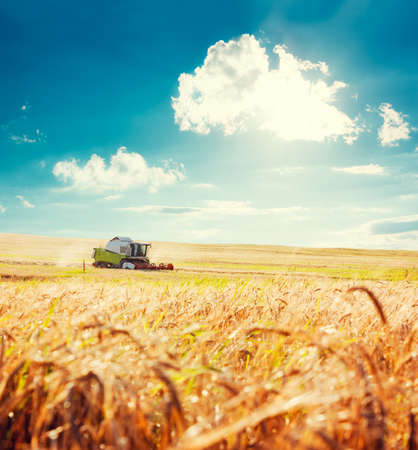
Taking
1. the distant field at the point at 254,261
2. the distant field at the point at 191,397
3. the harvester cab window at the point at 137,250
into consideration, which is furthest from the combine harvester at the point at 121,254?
the distant field at the point at 191,397

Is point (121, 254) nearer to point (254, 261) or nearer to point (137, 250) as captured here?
point (137, 250)

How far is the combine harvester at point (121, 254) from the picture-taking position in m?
41.2

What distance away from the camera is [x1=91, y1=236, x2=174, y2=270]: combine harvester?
41.2 meters

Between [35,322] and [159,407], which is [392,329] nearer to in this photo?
[159,407]

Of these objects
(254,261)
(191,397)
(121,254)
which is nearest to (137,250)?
(121,254)

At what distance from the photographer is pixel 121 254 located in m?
41.7

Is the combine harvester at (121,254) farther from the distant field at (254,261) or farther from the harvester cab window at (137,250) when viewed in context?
the distant field at (254,261)

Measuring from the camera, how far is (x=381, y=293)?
7.81 meters

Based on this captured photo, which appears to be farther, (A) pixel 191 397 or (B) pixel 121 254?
(B) pixel 121 254

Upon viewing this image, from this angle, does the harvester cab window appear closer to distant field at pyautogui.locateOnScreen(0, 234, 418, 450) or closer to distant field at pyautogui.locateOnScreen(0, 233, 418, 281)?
distant field at pyautogui.locateOnScreen(0, 233, 418, 281)

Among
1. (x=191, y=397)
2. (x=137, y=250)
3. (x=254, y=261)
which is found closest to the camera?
Answer: (x=191, y=397)

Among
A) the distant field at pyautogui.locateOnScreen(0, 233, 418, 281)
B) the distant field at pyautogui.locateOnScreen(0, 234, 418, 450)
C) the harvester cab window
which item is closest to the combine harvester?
the harvester cab window

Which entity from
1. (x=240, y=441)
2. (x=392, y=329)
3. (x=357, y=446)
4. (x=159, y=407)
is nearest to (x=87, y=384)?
(x=159, y=407)

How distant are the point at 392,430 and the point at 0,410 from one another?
236cm
